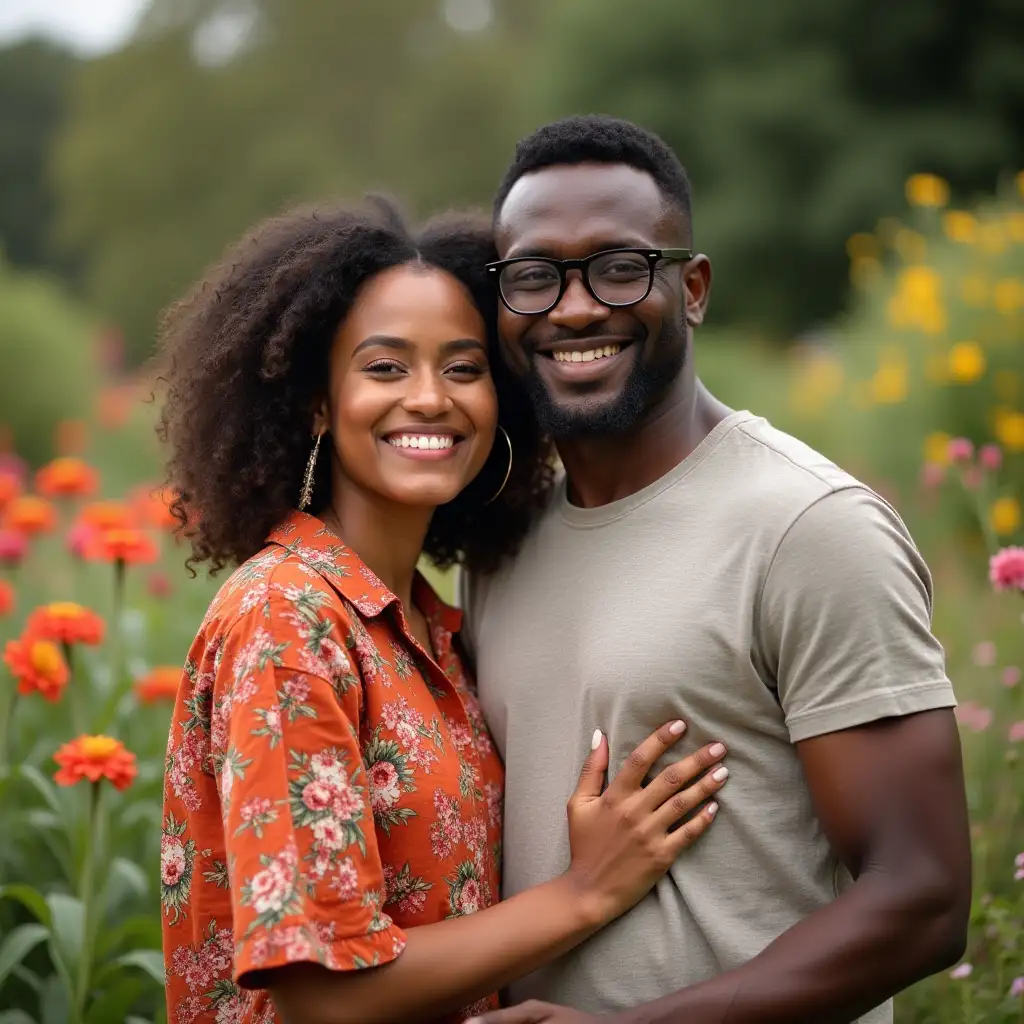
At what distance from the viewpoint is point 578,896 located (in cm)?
218

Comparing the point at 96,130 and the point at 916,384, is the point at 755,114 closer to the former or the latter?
the point at 916,384

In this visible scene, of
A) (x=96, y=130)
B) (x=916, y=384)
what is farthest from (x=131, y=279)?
(x=916, y=384)

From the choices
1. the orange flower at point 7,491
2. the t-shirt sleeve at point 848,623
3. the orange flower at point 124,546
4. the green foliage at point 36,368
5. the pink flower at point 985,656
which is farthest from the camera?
the green foliage at point 36,368

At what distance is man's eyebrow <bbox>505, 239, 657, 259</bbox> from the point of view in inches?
94.4

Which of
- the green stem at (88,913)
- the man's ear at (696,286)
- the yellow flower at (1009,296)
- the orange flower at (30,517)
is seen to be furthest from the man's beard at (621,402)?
the yellow flower at (1009,296)

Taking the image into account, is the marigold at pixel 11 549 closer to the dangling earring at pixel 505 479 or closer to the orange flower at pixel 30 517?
the orange flower at pixel 30 517

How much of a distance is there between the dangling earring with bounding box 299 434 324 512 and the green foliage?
10525 mm

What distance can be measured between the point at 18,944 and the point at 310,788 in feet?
4.63

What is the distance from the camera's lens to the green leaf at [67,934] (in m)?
2.87

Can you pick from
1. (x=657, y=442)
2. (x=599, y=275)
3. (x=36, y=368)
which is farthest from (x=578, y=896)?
(x=36, y=368)

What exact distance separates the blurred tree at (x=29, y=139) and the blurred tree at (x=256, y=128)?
531 cm

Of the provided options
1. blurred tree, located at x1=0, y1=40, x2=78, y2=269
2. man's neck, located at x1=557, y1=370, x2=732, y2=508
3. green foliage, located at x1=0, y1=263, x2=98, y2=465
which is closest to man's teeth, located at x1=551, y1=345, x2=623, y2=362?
man's neck, located at x1=557, y1=370, x2=732, y2=508

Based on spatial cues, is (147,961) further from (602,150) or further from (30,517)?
(602,150)

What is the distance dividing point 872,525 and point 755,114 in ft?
59.3
